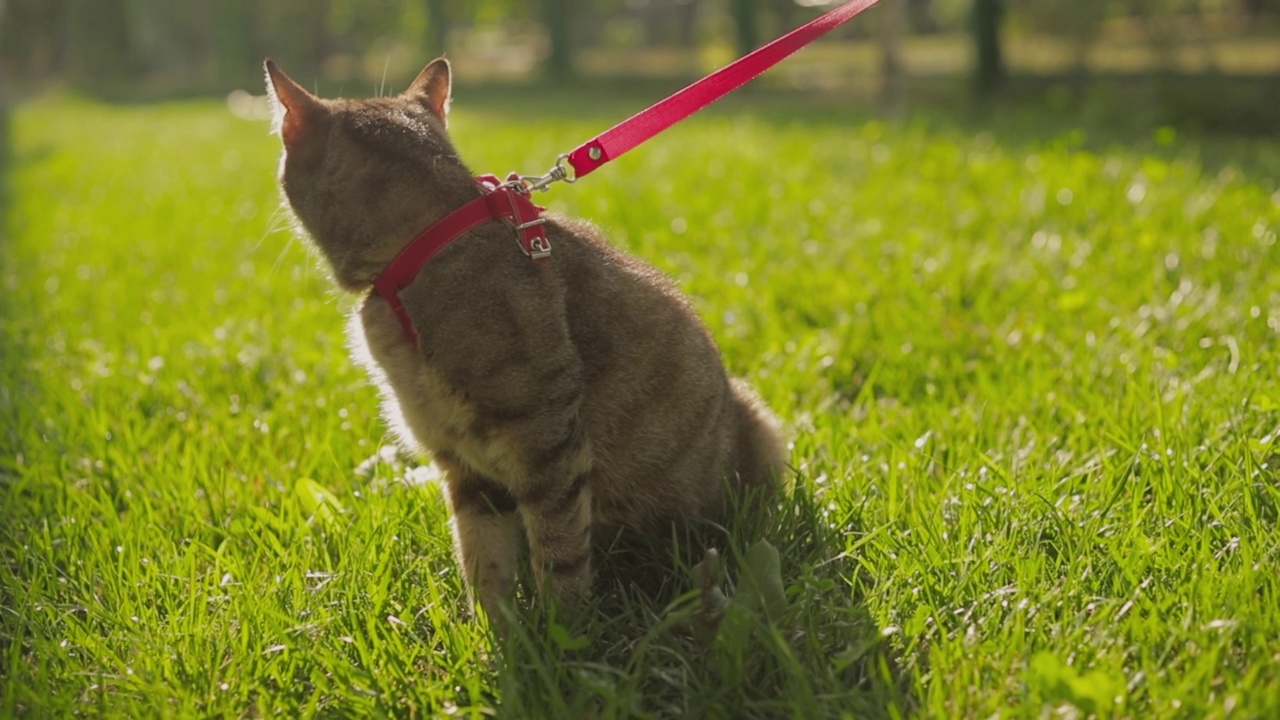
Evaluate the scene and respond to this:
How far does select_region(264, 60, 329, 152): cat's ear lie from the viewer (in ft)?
7.69

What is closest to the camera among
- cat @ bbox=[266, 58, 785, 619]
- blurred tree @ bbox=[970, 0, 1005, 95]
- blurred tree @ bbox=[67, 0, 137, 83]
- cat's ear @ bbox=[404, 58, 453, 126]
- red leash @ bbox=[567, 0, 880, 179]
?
cat @ bbox=[266, 58, 785, 619]

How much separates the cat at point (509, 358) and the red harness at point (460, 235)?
2 cm

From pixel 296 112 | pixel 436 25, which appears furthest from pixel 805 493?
pixel 436 25

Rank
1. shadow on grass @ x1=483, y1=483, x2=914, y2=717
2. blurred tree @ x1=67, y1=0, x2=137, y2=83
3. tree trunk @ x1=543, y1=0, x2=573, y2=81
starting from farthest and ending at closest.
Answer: blurred tree @ x1=67, y1=0, x2=137, y2=83 → tree trunk @ x1=543, y1=0, x2=573, y2=81 → shadow on grass @ x1=483, y1=483, x2=914, y2=717

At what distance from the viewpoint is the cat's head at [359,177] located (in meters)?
2.35

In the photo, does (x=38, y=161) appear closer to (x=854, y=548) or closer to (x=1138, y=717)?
(x=854, y=548)

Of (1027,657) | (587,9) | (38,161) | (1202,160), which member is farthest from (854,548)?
(587,9)

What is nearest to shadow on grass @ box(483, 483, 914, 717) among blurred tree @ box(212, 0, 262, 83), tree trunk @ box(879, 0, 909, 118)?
tree trunk @ box(879, 0, 909, 118)

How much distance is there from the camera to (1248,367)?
10.5 feet

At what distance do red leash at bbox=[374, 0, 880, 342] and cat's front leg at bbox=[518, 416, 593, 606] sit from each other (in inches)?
15.8

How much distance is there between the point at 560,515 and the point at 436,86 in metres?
1.21

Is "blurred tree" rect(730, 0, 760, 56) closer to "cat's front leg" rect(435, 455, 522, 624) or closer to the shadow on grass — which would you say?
"cat's front leg" rect(435, 455, 522, 624)

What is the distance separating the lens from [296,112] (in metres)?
2.38

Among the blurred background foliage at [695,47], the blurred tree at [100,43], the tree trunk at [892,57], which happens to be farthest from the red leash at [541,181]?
the blurred tree at [100,43]
